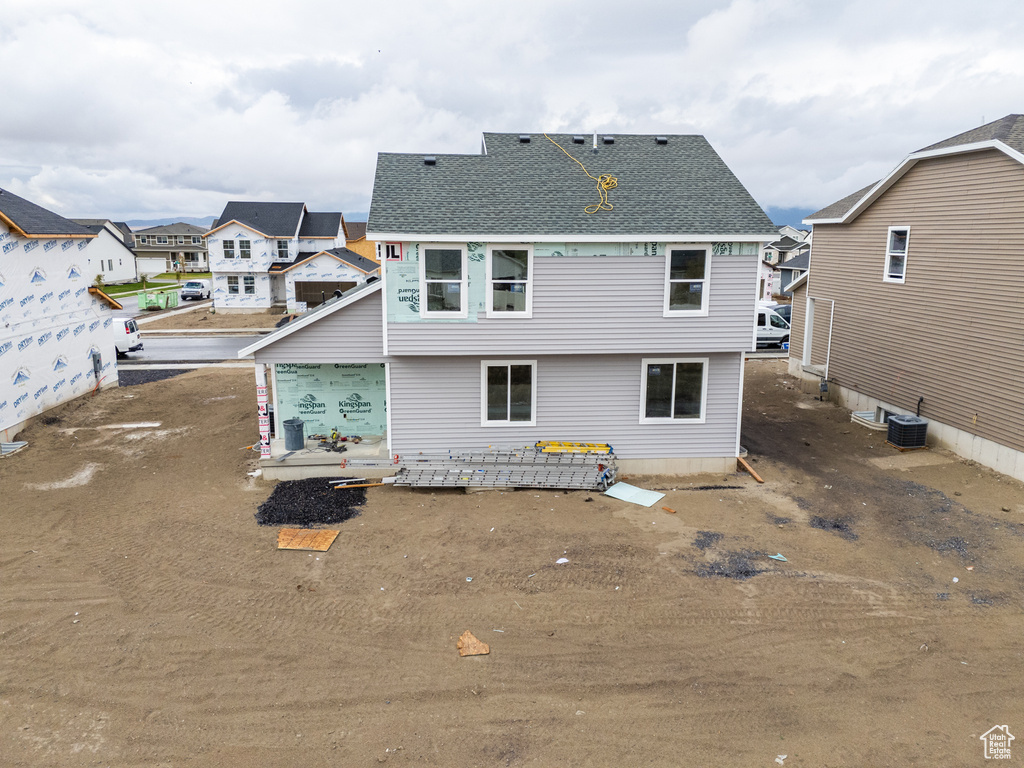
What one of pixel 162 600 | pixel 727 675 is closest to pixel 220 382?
pixel 162 600

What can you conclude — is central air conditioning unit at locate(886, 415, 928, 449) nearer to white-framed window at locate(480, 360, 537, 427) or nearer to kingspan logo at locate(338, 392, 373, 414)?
white-framed window at locate(480, 360, 537, 427)

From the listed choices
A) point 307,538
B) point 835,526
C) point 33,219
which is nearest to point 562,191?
point 835,526

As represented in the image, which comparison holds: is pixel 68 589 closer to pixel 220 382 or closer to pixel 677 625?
pixel 677 625

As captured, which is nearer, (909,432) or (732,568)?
(732,568)

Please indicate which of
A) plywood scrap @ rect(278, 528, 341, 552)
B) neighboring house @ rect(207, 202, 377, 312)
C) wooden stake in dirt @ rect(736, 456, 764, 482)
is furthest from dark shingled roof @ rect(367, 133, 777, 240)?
neighboring house @ rect(207, 202, 377, 312)

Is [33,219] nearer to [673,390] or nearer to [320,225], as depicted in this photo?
[673,390]

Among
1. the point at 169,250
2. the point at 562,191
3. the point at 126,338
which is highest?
the point at 169,250

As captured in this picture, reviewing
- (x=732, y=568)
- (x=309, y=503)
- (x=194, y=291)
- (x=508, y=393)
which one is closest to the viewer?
(x=732, y=568)
